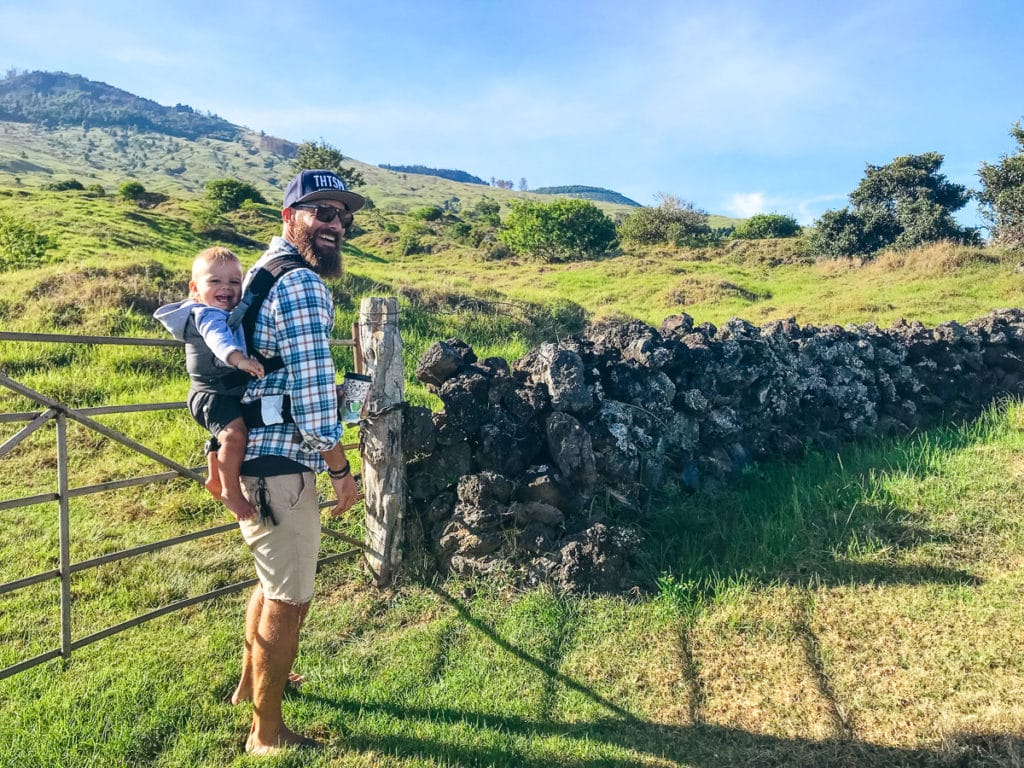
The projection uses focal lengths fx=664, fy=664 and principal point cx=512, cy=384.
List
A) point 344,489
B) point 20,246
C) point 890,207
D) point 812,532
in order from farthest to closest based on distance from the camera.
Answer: point 890,207 → point 20,246 → point 812,532 → point 344,489

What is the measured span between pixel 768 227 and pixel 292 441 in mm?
44634

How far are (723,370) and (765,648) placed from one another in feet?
10.0

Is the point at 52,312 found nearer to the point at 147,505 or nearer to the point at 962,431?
the point at 147,505

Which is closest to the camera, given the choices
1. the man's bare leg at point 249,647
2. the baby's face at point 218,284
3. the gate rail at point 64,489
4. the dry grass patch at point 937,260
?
the baby's face at point 218,284

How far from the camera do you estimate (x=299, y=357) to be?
2.64 metres

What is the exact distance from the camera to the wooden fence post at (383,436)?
4.39 m

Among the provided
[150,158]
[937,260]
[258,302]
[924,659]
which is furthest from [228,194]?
[150,158]

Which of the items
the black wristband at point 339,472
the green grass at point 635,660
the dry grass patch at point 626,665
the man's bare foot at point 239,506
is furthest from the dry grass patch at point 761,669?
the man's bare foot at point 239,506

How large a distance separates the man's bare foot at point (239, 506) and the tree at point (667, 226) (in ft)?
125

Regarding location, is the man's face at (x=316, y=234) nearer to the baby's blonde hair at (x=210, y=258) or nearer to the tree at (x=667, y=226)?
the baby's blonde hair at (x=210, y=258)

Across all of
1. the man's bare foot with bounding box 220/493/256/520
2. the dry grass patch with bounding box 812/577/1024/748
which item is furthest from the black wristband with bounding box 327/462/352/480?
the dry grass patch with bounding box 812/577/1024/748

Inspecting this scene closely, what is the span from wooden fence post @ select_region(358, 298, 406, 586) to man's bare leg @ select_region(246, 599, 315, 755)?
1.43 m

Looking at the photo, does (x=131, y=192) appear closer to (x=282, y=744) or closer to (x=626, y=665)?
(x=282, y=744)

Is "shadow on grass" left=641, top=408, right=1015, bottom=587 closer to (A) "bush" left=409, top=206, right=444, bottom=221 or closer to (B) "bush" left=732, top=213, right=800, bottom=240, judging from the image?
(B) "bush" left=732, top=213, right=800, bottom=240
